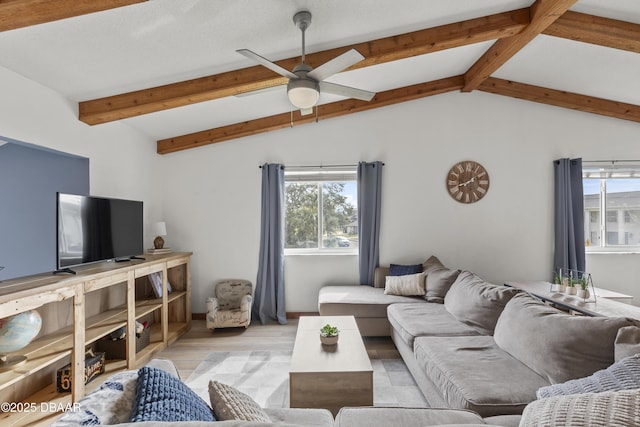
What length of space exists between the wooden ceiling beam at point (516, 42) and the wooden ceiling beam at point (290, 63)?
11 cm

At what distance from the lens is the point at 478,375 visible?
1.88m

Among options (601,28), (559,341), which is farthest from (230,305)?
(601,28)

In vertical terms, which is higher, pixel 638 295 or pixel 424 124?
pixel 424 124

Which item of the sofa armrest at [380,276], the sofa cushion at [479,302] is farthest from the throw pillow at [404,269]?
the sofa cushion at [479,302]

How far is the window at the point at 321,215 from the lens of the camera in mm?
4613

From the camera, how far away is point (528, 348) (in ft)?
6.45

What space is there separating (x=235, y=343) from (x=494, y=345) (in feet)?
8.51

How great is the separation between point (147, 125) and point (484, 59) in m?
4.02

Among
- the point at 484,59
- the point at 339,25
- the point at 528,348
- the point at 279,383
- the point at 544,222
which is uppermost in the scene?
→ the point at 484,59

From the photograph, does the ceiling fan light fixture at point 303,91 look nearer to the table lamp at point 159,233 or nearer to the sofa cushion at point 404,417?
the sofa cushion at point 404,417

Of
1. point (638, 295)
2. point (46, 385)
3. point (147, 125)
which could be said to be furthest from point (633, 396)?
point (638, 295)

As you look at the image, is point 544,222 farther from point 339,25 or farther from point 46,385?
point 46,385

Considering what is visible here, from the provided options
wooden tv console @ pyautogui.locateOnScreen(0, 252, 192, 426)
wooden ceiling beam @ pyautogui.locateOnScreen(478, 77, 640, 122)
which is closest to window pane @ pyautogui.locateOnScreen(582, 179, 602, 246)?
wooden ceiling beam @ pyautogui.locateOnScreen(478, 77, 640, 122)

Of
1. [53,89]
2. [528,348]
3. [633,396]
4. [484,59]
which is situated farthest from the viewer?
[484,59]
